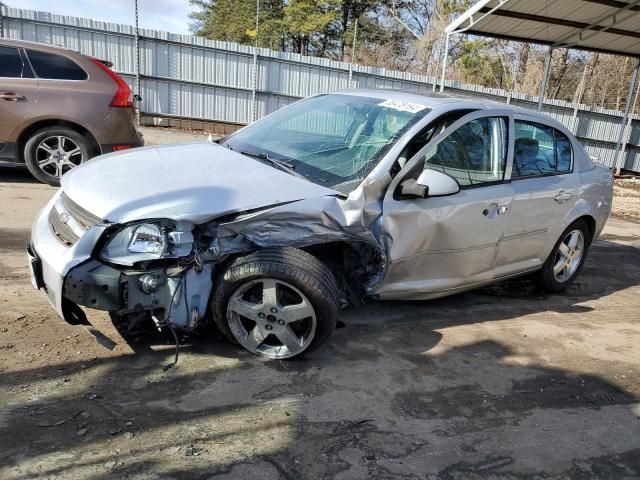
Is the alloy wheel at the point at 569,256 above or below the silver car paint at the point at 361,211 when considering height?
below

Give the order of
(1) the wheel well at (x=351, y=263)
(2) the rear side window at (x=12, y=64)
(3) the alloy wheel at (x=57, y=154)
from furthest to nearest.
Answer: (3) the alloy wheel at (x=57, y=154), (2) the rear side window at (x=12, y=64), (1) the wheel well at (x=351, y=263)

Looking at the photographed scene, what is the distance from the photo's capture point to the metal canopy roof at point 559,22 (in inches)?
431

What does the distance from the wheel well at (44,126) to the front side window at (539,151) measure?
525cm

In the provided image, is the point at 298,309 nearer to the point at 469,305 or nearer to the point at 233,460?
the point at 233,460

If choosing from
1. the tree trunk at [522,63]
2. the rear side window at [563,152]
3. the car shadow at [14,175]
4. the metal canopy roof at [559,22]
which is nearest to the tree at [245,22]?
the tree trunk at [522,63]

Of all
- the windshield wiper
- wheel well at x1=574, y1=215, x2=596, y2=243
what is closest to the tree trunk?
wheel well at x1=574, y1=215, x2=596, y2=243

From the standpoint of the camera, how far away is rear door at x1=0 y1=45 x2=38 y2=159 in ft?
22.1

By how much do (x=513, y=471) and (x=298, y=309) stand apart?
1408mm

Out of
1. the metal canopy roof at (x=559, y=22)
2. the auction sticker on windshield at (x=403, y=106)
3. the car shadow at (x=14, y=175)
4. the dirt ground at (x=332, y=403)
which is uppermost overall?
the metal canopy roof at (x=559, y=22)

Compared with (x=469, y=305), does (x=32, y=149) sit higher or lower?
higher

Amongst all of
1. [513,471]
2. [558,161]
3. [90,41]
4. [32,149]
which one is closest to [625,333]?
[558,161]

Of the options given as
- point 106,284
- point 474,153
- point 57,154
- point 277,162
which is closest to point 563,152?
point 474,153

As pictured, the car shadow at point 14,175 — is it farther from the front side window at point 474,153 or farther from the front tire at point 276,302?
the front side window at point 474,153

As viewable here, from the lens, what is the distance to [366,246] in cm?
355
